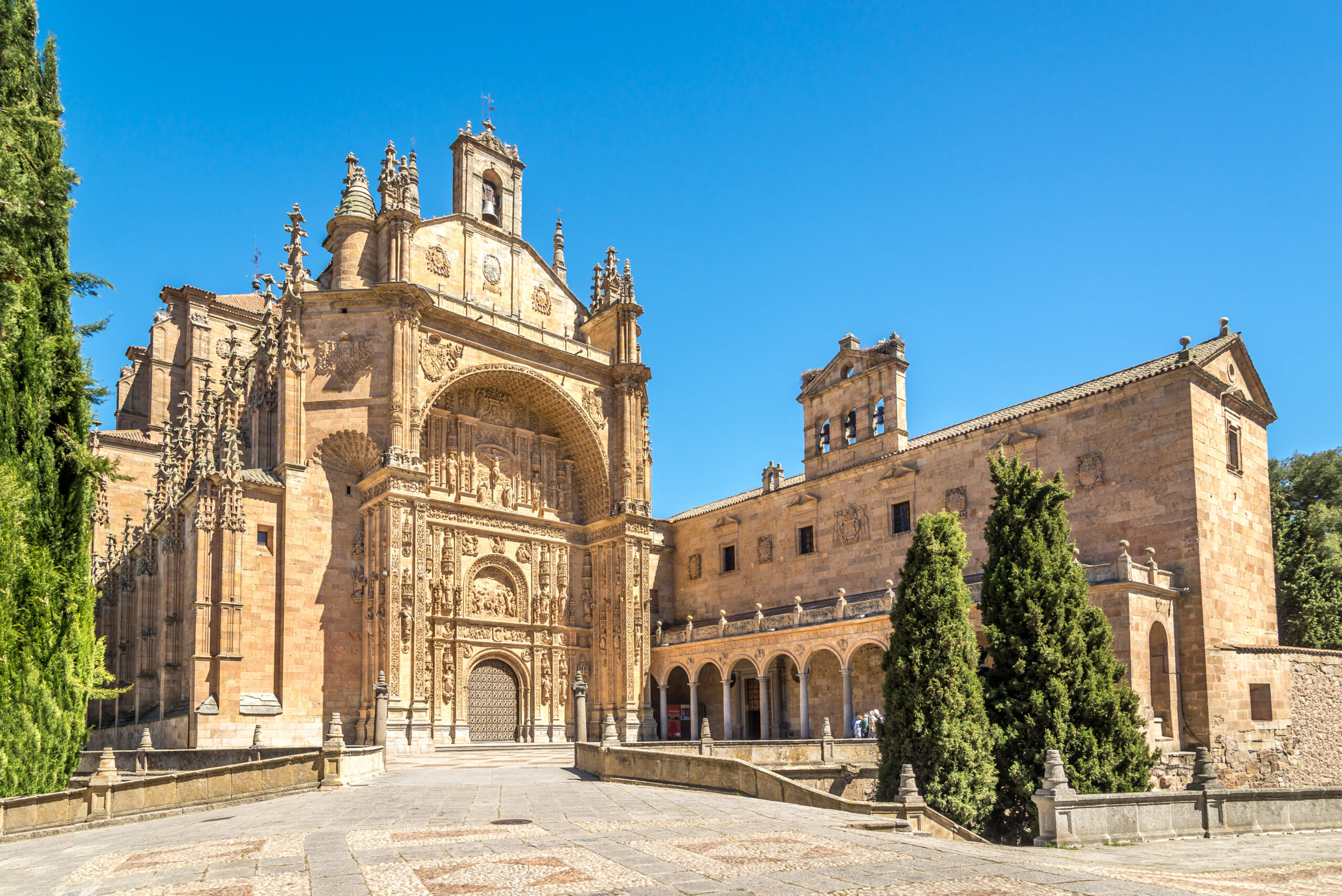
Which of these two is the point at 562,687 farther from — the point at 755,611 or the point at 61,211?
the point at 61,211

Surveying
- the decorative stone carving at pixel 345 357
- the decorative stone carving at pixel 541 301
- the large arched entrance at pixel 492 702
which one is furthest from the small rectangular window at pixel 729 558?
the decorative stone carving at pixel 345 357

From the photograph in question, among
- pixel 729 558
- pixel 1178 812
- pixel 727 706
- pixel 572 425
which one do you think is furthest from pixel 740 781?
pixel 729 558

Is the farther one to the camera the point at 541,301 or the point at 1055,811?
the point at 541,301

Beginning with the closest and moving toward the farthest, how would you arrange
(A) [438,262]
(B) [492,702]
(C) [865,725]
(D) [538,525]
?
(C) [865,725] → (B) [492,702] → (A) [438,262] → (D) [538,525]

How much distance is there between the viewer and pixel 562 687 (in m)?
33.3

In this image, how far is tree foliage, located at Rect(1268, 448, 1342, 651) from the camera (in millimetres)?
30359

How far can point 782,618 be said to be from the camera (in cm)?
3111

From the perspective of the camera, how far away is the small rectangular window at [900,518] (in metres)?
30.9

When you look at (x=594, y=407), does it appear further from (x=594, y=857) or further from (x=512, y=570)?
(x=594, y=857)

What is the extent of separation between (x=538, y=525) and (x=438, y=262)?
949cm

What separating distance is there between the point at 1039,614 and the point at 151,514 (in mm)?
29382

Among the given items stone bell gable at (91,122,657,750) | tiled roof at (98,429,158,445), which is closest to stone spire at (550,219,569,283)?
stone bell gable at (91,122,657,750)

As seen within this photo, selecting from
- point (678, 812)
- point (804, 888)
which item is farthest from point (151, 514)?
point (804, 888)

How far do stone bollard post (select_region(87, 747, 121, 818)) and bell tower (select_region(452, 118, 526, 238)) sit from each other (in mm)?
23706
